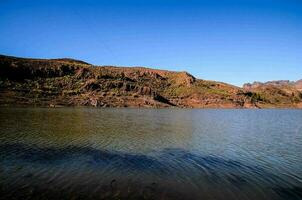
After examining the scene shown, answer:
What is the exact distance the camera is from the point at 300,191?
18.4 metres

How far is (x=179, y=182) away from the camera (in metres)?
19.4

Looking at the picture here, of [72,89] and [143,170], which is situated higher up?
[72,89]

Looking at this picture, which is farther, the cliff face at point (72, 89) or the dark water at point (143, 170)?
the cliff face at point (72, 89)

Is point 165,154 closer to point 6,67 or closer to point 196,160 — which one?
point 196,160

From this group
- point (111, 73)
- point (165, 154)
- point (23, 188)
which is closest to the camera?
point (23, 188)

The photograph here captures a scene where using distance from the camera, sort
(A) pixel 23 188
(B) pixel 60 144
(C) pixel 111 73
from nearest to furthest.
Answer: (A) pixel 23 188
(B) pixel 60 144
(C) pixel 111 73

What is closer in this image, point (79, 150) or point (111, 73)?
point (79, 150)

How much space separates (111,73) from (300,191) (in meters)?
184

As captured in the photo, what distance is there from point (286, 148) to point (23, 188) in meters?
29.3

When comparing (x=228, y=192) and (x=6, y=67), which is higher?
(x=6, y=67)

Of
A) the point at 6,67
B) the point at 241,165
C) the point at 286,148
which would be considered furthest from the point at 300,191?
the point at 6,67

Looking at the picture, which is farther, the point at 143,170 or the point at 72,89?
the point at 72,89

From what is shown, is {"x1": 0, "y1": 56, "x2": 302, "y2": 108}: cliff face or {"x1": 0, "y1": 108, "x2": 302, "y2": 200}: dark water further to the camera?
{"x1": 0, "y1": 56, "x2": 302, "y2": 108}: cliff face

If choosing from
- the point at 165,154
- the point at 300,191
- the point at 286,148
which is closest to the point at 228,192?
the point at 300,191
